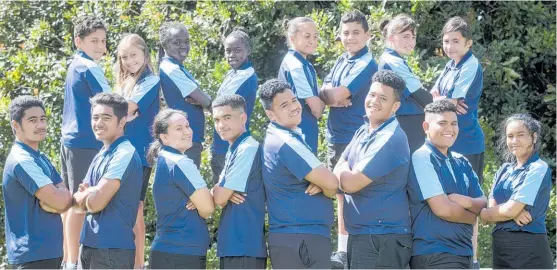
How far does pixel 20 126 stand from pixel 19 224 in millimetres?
676

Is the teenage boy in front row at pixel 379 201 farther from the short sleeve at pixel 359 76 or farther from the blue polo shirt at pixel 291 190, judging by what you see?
the short sleeve at pixel 359 76

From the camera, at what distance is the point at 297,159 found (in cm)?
680

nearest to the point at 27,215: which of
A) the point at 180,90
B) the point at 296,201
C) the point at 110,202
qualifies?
the point at 110,202

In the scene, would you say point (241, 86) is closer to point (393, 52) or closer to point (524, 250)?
point (393, 52)

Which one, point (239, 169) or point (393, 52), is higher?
point (393, 52)

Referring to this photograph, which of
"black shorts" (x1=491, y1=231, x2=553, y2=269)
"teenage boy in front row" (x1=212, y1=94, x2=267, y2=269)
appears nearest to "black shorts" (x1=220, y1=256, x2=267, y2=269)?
"teenage boy in front row" (x1=212, y1=94, x2=267, y2=269)

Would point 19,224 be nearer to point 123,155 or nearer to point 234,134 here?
point 123,155

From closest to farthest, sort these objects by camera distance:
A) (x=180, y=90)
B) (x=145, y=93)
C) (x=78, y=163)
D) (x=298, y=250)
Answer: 1. (x=298, y=250)
2. (x=78, y=163)
3. (x=145, y=93)
4. (x=180, y=90)

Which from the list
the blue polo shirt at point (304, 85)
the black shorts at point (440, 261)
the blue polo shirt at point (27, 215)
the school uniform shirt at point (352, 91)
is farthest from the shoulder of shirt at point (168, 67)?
the black shorts at point (440, 261)

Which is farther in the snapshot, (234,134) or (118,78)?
(118,78)

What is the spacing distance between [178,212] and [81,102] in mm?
1711

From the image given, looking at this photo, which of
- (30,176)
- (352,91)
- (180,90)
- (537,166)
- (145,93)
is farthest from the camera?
(180,90)

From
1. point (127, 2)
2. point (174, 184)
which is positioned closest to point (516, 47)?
point (127, 2)

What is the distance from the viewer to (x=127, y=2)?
12.1 metres
